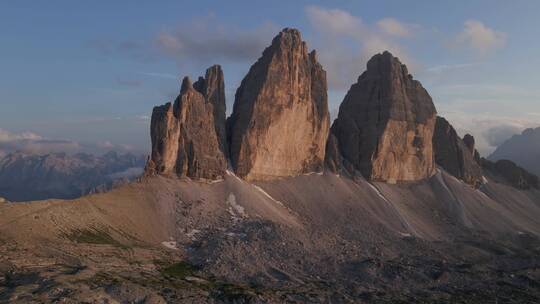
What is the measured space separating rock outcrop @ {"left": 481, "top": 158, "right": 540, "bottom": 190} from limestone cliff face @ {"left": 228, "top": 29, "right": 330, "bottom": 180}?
7409 centimetres

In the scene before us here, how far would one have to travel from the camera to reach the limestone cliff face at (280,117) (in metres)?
112

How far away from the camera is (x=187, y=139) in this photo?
101 metres

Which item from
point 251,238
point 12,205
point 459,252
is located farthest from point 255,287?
point 459,252

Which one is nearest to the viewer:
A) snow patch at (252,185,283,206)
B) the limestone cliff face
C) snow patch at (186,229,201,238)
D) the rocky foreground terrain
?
the rocky foreground terrain

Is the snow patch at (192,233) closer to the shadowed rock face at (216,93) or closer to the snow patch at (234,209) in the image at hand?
the snow patch at (234,209)

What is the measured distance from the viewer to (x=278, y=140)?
115688 millimetres

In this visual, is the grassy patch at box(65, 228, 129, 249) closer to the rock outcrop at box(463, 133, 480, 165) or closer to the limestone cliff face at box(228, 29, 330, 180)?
the limestone cliff face at box(228, 29, 330, 180)

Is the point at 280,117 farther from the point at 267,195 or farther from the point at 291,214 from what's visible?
the point at 291,214

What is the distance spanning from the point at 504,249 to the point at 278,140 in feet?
166

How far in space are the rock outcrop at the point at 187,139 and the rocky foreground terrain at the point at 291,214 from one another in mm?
274

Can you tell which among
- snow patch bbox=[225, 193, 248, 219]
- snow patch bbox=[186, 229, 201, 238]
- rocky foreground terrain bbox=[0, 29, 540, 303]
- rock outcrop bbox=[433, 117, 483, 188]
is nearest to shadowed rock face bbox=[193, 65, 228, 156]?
rocky foreground terrain bbox=[0, 29, 540, 303]

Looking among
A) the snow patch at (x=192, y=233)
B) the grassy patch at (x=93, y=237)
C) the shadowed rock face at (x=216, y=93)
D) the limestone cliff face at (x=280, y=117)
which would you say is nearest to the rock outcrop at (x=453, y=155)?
the limestone cliff face at (x=280, y=117)

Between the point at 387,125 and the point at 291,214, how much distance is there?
43.2 metres

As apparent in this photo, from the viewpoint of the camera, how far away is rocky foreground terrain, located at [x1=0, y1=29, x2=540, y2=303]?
→ 63594 mm
